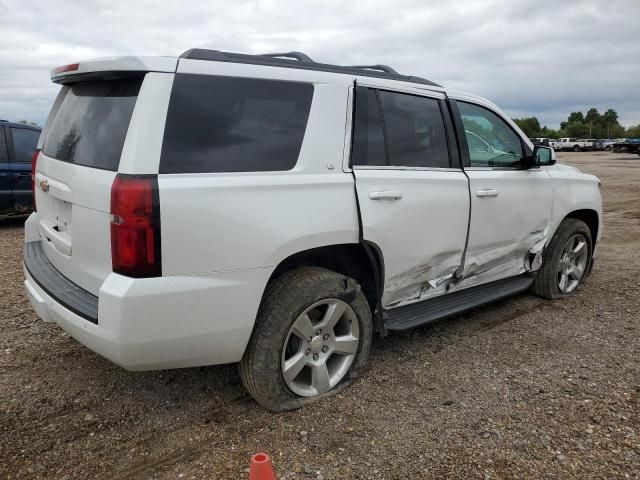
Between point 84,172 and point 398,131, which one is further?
point 398,131

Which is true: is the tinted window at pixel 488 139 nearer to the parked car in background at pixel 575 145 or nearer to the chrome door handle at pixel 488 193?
the chrome door handle at pixel 488 193

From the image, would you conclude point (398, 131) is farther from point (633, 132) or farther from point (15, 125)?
point (633, 132)

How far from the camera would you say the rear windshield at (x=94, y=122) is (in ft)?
8.44

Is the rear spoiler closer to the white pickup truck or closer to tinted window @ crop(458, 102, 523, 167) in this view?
tinted window @ crop(458, 102, 523, 167)

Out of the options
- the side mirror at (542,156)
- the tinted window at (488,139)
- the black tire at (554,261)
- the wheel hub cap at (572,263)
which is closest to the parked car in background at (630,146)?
the wheel hub cap at (572,263)

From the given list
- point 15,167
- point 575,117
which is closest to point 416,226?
point 15,167

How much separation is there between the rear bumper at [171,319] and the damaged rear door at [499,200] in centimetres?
189

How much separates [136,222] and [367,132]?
1506 mm

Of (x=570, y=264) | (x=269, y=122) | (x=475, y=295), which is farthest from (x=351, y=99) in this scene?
(x=570, y=264)

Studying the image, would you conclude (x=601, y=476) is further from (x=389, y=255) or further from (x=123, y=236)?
(x=123, y=236)

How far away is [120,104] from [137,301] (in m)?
0.97

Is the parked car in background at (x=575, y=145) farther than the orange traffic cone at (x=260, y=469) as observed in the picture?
Yes

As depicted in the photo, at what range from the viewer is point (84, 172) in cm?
268

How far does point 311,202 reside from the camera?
2.87 meters
